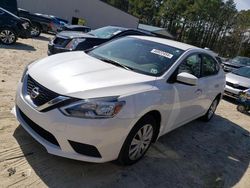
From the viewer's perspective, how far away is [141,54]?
4309 millimetres

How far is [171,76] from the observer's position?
390cm

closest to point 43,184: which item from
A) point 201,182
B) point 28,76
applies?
point 28,76

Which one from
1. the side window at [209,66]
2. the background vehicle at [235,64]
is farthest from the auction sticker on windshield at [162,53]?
the background vehicle at [235,64]

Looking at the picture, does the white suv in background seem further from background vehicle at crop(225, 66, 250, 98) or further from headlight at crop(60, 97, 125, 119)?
background vehicle at crop(225, 66, 250, 98)

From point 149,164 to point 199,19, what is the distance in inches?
2403

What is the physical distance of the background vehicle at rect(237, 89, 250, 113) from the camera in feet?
Answer: 26.0

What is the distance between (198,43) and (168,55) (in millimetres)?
62383

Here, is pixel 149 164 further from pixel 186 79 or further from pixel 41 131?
pixel 41 131

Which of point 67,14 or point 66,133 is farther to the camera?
point 67,14

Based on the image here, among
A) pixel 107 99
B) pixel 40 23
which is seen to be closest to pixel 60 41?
pixel 107 99

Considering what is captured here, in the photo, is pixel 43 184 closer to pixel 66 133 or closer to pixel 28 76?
pixel 66 133

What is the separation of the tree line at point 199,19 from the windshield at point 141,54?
4973 cm

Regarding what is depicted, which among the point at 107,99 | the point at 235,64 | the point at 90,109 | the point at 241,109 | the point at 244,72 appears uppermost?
the point at 107,99

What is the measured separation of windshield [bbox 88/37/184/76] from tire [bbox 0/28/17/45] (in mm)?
7016
